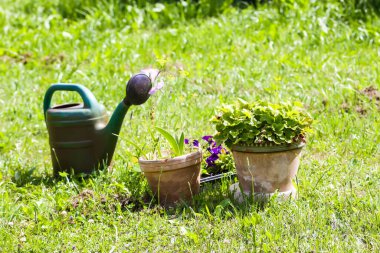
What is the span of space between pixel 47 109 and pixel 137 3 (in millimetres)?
3767

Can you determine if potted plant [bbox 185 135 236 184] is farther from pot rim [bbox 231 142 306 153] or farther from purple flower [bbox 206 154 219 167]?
pot rim [bbox 231 142 306 153]

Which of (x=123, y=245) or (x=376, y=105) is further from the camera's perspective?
(x=376, y=105)

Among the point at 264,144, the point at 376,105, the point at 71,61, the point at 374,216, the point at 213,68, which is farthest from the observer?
the point at 71,61

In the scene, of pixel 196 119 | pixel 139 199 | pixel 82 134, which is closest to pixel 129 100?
pixel 82 134

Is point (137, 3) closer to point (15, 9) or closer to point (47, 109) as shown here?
point (15, 9)

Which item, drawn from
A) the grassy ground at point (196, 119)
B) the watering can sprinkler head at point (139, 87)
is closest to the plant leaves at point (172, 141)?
the grassy ground at point (196, 119)

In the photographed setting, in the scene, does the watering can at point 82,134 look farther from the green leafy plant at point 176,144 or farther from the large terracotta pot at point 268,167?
the large terracotta pot at point 268,167

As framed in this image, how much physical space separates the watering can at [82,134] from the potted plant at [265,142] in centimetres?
83

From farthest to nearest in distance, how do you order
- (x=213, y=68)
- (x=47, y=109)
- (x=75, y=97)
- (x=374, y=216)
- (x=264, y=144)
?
1. (x=213, y=68)
2. (x=75, y=97)
3. (x=47, y=109)
4. (x=264, y=144)
5. (x=374, y=216)

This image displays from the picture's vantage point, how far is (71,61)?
6531 mm

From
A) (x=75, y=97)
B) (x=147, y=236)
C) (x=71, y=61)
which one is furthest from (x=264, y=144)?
(x=71, y=61)

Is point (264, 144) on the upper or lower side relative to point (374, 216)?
upper

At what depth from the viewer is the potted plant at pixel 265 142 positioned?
3363 millimetres

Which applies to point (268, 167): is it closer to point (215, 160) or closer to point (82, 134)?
point (215, 160)
